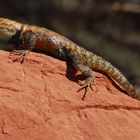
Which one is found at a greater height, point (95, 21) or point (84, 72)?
point (84, 72)

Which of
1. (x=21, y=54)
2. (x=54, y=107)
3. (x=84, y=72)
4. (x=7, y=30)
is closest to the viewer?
(x=54, y=107)

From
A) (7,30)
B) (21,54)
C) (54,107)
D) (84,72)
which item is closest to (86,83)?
(84,72)

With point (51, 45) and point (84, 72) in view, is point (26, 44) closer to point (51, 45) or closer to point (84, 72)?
point (51, 45)

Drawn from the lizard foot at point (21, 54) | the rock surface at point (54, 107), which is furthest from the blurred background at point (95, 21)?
the lizard foot at point (21, 54)

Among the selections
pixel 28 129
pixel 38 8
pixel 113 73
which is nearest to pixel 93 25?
pixel 38 8

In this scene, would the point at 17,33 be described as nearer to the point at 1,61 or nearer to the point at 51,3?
the point at 1,61

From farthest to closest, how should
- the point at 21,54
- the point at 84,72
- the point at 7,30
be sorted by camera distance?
the point at 7,30 < the point at 84,72 < the point at 21,54

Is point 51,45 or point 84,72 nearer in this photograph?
point 84,72

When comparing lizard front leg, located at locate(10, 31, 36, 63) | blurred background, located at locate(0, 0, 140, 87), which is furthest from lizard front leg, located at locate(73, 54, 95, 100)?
blurred background, located at locate(0, 0, 140, 87)
